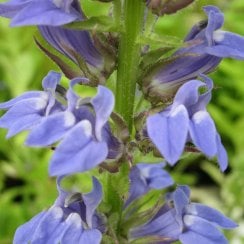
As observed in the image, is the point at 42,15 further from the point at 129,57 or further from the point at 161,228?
the point at 161,228

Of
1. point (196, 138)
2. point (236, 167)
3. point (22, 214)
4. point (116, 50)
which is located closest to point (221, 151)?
point (196, 138)

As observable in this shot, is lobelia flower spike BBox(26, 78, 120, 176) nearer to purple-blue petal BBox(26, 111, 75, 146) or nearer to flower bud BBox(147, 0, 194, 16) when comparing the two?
purple-blue petal BBox(26, 111, 75, 146)

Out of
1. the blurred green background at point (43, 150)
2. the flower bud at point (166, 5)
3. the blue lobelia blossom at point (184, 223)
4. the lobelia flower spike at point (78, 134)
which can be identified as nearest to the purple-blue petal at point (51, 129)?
the lobelia flower spike at point (78, 134)

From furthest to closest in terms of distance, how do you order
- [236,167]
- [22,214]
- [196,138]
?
[22,214] → [236,167] → [196,138]

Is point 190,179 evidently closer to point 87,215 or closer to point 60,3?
point 87,215

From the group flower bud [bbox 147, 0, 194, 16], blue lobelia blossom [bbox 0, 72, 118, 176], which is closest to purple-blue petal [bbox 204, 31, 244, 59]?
flower bud [bbox 147, 0, 194, 16]

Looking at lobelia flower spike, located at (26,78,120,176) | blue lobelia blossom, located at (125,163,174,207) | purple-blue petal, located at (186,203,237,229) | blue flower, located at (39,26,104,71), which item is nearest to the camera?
lobelia flower spike, located at (26,78,120,176)
